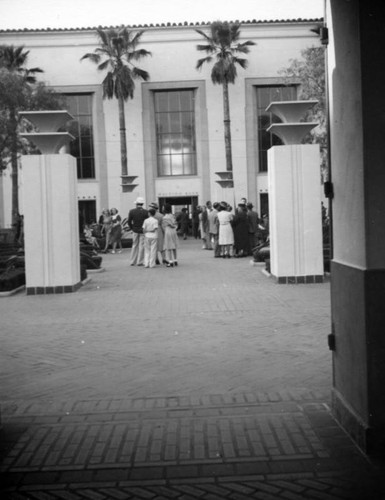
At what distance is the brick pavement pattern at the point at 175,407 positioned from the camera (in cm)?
354

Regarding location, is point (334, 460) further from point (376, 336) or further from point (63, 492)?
point (63, 492)

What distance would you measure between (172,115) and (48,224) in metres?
29.7

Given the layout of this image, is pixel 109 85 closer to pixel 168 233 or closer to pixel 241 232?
pixel 241 232

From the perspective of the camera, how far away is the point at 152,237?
54.9 ft

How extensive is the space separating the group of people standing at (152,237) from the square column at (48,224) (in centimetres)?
461

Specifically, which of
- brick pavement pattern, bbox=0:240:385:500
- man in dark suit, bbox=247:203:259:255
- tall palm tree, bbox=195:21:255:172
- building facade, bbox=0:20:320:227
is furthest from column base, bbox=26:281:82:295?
tall palm tree, bbox=195:21:255:172

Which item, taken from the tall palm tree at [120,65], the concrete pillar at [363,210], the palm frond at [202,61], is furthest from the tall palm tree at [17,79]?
the concrete pillar at [363,210]

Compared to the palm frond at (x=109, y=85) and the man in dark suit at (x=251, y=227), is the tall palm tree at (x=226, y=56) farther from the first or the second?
the man in dark suit at (x=251, y=227)

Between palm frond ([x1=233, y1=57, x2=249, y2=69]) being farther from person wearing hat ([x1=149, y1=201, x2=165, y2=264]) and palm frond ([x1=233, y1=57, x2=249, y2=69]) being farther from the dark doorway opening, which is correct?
person wearing hat ([x1=149, y1=201, x2=165, y2=264])

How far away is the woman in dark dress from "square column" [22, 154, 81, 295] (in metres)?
7.86

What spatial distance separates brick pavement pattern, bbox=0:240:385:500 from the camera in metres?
3.54

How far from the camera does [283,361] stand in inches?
247

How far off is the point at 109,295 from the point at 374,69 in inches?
338

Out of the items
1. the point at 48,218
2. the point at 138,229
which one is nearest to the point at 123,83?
the point at 138,229
